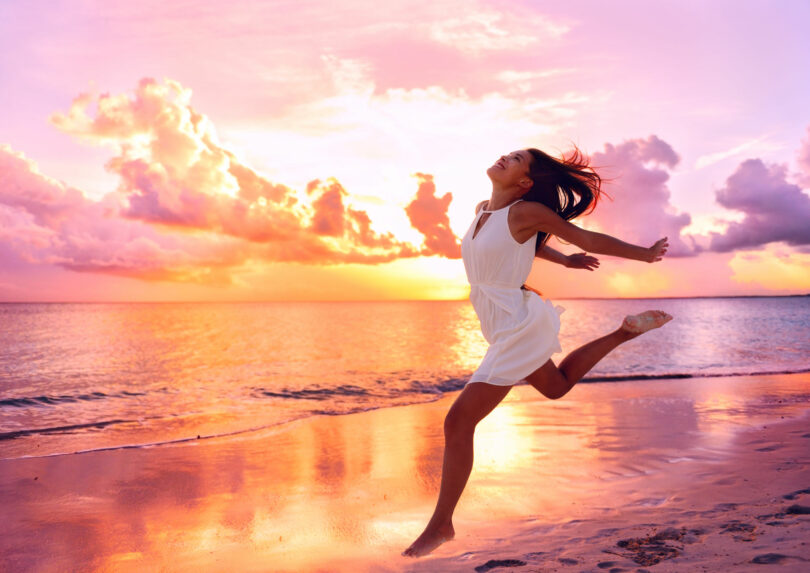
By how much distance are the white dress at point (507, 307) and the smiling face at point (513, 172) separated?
181mm

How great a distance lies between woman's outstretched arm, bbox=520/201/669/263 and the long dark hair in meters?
0.22

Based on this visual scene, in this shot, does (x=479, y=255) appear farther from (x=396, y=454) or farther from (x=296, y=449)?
(x=296, y=449)

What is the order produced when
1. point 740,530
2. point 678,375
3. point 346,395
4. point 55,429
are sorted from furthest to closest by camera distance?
1. point 678,375
2. point 346,395
3. point 55,429
4. point 740,530

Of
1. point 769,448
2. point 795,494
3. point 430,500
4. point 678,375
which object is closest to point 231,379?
point 678,375

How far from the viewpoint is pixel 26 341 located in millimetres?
36500

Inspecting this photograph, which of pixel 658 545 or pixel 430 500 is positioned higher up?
pixel 658 545

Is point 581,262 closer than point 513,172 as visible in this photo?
No

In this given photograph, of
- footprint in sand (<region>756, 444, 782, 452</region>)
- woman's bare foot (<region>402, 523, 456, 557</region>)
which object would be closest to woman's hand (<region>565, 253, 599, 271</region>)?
woman's bare foot (<region>402, 523, 456, 557</region>)

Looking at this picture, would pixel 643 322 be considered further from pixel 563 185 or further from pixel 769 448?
pixel 769 448

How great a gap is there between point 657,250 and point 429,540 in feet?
6.25

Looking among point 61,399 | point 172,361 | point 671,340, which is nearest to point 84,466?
point 61,399

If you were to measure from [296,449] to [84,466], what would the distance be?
244 centimetres

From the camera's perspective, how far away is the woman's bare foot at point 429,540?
11.2 feet

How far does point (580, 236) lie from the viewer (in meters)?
3.29
